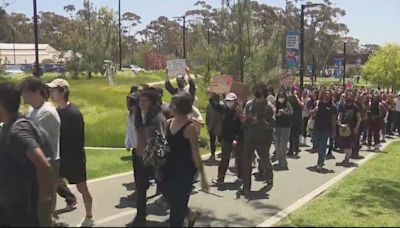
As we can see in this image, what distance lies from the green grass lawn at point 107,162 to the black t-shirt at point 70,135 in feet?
11.6

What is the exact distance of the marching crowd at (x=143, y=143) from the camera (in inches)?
166

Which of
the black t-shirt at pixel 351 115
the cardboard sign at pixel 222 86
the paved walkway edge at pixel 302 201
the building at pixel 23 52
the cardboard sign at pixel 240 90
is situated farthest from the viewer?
the building at pixel 23 52

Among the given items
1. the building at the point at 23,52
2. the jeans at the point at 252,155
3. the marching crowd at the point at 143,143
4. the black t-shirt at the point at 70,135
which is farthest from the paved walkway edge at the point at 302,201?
the building at the point at 23,52

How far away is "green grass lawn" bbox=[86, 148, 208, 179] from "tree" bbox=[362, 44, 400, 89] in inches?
1720

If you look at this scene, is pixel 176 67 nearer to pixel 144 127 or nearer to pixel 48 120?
pixel 144 127

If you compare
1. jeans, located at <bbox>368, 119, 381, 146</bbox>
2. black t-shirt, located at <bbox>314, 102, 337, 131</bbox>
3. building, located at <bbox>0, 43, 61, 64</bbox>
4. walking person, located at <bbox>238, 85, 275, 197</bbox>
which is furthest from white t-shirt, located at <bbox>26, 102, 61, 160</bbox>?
building, located at <bbox>0, 43, 61, 64</bbox>

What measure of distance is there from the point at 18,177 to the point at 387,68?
2109 inches

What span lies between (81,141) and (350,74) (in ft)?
287

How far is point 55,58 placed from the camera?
69.2m

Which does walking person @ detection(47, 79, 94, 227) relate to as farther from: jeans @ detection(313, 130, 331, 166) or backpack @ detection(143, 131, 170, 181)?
A: jeans @ detection(313, 130, 331, 166)

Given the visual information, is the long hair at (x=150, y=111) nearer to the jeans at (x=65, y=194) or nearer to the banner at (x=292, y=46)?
the jeans at (x=65, y=194)

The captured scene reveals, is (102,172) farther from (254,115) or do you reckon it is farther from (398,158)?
(398,158)

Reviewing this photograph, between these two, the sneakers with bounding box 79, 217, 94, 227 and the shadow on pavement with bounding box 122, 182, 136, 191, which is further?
the shadow on pavement with bounding box 122, 182, 136, 191

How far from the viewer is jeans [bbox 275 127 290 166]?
11031 mm
